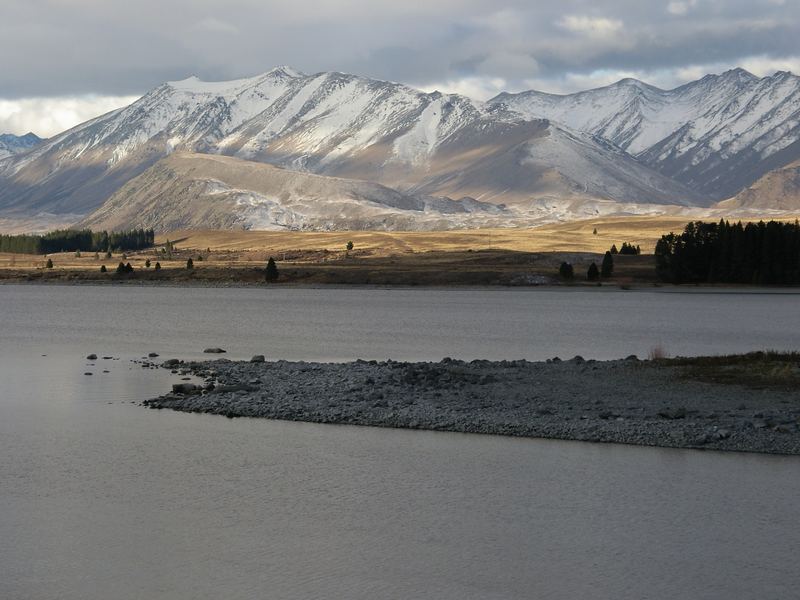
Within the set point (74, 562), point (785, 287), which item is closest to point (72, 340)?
point (74, 562)

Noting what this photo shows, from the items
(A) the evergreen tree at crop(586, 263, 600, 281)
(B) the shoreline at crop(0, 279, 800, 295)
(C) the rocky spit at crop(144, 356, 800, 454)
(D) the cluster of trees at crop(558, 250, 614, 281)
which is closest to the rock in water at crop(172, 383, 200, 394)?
(C) the rocky spit at crop(144, 356, 800, 454)

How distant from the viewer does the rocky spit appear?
112 feet

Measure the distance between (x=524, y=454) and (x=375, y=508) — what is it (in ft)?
24.3

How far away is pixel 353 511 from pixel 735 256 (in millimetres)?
138525

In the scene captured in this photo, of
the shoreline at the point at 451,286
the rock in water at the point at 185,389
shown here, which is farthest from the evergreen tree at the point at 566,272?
the rock in water at the point at 185,389

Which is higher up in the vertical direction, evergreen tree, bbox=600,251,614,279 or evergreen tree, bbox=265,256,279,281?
evergreen tree, bbox=600,251,614,279

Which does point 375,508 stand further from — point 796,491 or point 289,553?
point 796,491

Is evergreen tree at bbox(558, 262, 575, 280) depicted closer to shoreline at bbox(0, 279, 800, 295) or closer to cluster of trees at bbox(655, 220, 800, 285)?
shoreline at bbox(0, 279, 800, 295)

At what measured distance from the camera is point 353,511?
85.4ft

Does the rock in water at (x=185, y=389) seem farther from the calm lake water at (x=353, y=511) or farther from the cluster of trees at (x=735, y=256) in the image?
the cluster of trees at (x=735, y=256)

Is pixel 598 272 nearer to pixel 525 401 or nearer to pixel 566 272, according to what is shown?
pixel 566 272

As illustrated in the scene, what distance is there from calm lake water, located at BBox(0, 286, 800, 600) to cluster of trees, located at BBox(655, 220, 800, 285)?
12248 cm

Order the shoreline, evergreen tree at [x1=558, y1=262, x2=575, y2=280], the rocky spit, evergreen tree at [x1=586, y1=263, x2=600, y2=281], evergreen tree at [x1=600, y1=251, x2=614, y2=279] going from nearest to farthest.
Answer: the rocky spit, the shoreline, evergreen tree at [x1=586, y1=263, x2=600, y2=281], evergreen tree at [x1=558, y1=262, x2=575, y2=280], evergreen tree at [x1=600, y1=251, x2=614, y2=279]

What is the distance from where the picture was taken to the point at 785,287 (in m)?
152
